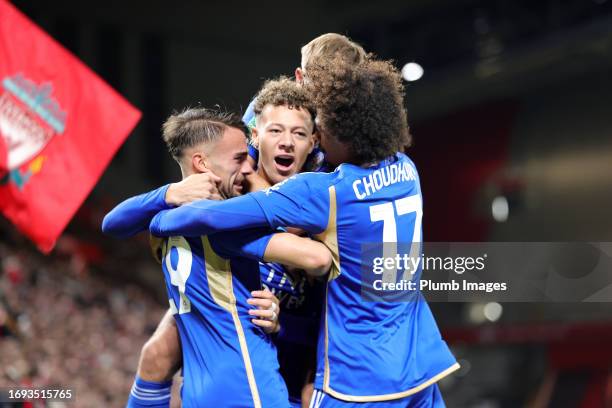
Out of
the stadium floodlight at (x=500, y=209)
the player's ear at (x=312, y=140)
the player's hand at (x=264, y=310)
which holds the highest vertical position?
the stadium floodlight at (x=500, y=209)

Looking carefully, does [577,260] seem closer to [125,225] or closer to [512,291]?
[512,291]

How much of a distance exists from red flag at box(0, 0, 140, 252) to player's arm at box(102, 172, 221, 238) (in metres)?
1.28

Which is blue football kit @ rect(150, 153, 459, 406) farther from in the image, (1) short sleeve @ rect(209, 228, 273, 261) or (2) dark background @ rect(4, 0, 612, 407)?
(2) dark background @ rect(4, 0, 612, 407)

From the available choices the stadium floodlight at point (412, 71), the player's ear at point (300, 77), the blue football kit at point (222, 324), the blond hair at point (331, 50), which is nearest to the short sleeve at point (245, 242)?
the blue football kit at point (222, 324)

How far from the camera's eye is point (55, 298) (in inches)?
396

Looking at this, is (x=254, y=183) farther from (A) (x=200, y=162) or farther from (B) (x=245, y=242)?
(B) (x=245, y=242)

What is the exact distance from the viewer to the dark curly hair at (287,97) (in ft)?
10.6

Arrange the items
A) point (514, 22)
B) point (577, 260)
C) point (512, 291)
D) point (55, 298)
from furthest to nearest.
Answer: point (514, 22), point (55, 298), point (577, 260), point (512, 291)

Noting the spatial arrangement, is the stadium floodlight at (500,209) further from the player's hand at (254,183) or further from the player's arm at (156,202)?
the player's arm at (156,202)

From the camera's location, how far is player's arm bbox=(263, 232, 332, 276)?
2.73 metres

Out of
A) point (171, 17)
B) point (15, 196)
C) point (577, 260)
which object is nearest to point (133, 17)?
point (171, 17)

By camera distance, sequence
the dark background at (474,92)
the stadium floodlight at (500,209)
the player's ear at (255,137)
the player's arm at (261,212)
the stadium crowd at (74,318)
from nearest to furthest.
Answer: the player's arm at (261,212) → the player's ear at (255,137) → the stadium crowd at (74,318) → the dark background at (474,92) → the stadium floodlight at (500,209)

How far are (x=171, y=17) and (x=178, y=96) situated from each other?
3.93ft

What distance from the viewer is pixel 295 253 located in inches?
107
